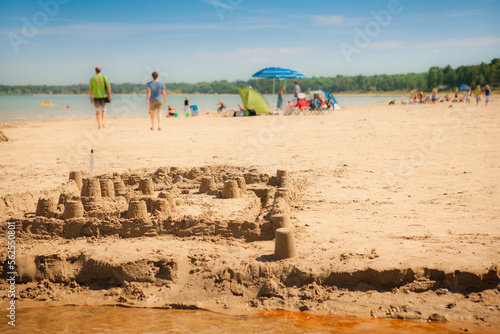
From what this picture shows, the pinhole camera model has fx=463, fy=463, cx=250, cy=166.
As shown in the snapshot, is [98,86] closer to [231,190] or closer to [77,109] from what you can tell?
[231,190]

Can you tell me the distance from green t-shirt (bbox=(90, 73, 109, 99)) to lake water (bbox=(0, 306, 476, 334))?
8732 millimetres

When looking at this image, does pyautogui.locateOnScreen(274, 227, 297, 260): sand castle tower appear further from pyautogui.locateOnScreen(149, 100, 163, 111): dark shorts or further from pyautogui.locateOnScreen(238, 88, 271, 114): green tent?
pyautogui.locateOnScreen(238, 88, 271, 114): green tent

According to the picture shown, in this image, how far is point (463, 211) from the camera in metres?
5.16

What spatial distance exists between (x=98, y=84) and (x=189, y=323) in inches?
370

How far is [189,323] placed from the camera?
347cm

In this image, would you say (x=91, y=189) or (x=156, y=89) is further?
(x=156, y=89)

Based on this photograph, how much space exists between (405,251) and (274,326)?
138 cm

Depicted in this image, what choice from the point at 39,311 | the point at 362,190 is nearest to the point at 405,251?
the point at 362,190

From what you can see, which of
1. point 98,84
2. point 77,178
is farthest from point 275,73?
point 77,178

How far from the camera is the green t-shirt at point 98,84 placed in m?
11.6

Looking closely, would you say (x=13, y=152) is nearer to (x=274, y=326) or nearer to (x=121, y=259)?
(x=121, y=259)

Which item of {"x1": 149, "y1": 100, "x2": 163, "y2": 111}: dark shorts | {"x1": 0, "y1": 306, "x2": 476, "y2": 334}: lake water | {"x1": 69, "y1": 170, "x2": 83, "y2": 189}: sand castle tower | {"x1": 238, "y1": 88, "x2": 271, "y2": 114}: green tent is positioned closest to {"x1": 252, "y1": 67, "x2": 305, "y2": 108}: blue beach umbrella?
{"x1": 238, "y1": 88, "x2": 271, "y2": 114}: green tent

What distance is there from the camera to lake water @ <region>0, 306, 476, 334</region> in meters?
3.30

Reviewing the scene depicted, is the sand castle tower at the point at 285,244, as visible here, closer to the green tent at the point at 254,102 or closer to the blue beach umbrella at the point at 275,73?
the green tent at the point at 254,102
